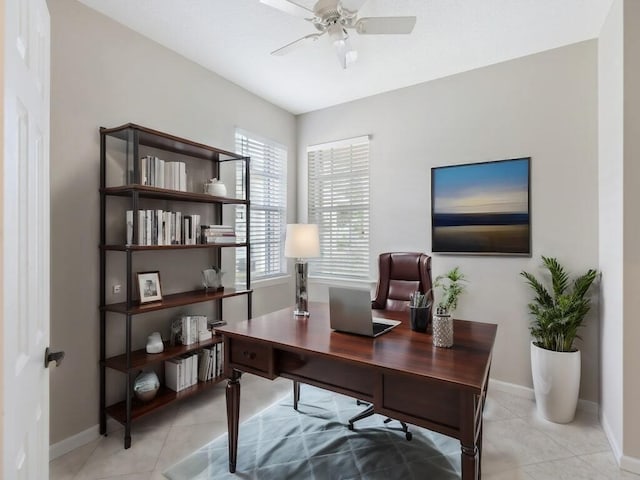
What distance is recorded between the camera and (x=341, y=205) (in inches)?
153

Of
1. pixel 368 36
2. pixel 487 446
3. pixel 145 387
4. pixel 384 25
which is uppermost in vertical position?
pixel 368 36

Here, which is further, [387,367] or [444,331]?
[444,331]

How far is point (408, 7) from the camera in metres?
2.19

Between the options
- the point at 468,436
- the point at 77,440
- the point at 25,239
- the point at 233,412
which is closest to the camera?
the point at 25,239

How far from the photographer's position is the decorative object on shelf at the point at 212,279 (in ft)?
9.66

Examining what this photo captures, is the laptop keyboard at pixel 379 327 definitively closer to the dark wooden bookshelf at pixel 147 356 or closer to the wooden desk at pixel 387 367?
the wooden desk at pixel 387 367

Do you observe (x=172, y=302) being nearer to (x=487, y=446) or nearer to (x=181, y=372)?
(x=181, y=372)

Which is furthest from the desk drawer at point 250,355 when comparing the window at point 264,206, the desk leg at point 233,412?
the window at point 264,206

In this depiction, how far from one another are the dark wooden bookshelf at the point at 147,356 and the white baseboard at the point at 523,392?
252 centimetres

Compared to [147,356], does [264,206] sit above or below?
above

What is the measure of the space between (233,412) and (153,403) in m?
0.88

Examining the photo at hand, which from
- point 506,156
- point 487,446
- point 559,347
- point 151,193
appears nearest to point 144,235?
point 151,193
